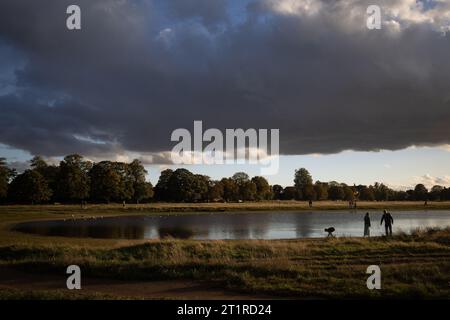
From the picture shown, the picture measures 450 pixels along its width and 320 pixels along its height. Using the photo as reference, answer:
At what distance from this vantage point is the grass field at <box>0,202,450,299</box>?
14.4 metres

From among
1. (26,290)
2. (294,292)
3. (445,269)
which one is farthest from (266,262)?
(26,290)

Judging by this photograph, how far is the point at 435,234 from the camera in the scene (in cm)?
2897

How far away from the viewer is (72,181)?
10100 centimetres

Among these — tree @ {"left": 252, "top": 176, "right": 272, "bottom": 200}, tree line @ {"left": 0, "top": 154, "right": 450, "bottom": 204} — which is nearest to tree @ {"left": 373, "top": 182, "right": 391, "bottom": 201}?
tree line @ {"left": 0, "top": 154, "right": 450, "bottom": 204}

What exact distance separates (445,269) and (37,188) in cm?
8990

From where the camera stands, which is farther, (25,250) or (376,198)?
(376,198)

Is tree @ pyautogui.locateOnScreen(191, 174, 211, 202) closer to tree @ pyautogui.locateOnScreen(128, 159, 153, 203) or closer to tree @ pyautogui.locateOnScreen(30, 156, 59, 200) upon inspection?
tree @ pyautogui.locateOnScreen(128, 159, 153, 203)

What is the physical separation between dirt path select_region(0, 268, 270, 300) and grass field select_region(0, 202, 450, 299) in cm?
3

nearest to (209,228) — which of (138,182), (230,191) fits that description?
(138,182)

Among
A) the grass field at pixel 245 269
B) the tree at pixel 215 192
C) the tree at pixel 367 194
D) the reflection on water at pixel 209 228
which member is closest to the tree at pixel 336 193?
the tree at pixel 367 194

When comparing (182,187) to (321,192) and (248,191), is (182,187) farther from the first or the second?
(321,192)

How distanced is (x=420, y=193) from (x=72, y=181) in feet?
433

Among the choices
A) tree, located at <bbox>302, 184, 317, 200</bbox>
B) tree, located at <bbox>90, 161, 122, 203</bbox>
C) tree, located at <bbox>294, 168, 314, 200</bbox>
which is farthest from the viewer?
tree, located at <bbox>294, 168, 314, 200</bbox>

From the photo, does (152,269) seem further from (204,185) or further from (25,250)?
(204,185)
